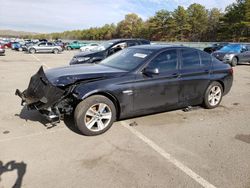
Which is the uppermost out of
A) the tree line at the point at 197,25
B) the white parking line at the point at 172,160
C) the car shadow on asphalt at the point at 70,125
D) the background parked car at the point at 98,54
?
the tree line at the point at 197,25

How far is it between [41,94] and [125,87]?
61.8 inches

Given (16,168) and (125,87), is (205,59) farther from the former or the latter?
(16,168)

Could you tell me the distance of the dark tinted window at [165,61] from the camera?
16.8 feet

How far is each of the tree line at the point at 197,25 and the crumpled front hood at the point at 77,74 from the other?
166 feet

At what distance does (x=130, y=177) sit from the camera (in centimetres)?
323

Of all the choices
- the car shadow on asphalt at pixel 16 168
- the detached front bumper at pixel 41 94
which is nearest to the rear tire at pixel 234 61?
the detached front bumper at pixel 41 94

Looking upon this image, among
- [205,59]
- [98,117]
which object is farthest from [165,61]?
[98,117]

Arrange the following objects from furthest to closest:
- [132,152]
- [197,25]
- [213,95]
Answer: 1. [197,25]
2. [213,95]
3. [132,152]

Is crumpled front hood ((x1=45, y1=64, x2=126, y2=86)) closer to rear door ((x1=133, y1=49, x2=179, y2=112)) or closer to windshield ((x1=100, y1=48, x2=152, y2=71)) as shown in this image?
windshield ((x1=100, y1=48, x2=152, y2=71))

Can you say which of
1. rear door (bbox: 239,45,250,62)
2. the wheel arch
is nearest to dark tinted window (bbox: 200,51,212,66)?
the wheel arch

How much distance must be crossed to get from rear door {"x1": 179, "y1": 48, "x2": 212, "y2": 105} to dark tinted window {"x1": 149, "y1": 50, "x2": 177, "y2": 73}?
23 cm

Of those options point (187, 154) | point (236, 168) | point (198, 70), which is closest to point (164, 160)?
point (187, 154)

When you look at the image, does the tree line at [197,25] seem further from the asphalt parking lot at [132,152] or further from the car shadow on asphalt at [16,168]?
the car shadow on asphalt at [16,168]

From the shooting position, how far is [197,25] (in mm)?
64812
